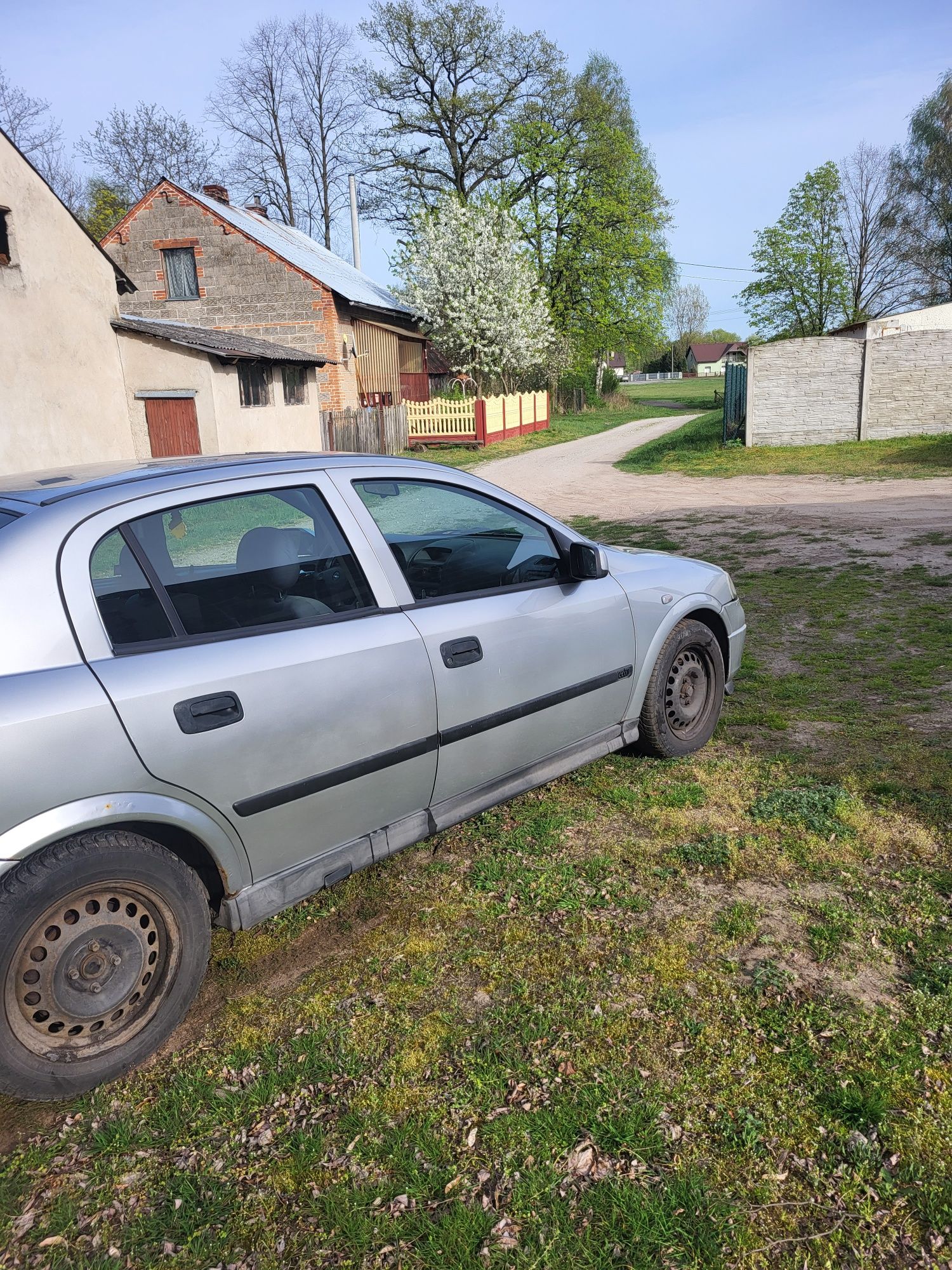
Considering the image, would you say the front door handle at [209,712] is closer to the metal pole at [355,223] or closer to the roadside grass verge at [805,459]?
the roadside grass verge at [805,459]

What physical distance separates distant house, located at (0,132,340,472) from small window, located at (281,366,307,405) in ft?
3.80

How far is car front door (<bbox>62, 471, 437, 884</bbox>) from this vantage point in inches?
100

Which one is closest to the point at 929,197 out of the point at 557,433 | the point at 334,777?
the point at 557,433

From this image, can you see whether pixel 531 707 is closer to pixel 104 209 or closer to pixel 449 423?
pixel 449 423

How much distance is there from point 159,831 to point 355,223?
44624 mm

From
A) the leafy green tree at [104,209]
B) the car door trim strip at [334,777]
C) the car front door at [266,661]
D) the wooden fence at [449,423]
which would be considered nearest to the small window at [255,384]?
the wooden fence at [449,423]

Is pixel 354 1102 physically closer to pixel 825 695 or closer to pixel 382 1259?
pixel 382 1259

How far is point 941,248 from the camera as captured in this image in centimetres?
5022

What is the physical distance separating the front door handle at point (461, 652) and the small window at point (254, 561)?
32 cm

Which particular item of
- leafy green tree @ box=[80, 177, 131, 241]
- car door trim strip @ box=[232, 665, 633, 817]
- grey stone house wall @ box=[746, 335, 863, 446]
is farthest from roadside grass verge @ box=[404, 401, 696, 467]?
leafy green tree @ box=[80, 177, 131, 241]

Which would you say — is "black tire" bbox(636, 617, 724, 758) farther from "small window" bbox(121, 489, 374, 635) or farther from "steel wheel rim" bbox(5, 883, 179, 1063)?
"steel wheel rim" bbox(5, 883, 179, 1063)

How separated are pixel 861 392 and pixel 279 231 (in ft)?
69.6

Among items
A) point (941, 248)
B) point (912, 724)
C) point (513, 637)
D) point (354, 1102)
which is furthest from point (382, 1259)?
point (941, 248)

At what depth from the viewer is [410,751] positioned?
3.15 meters
